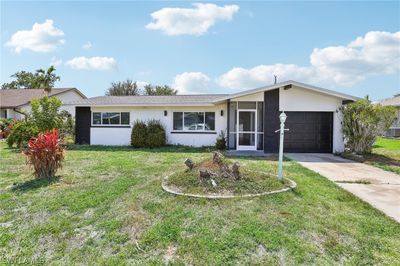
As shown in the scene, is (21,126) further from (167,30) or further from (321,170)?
(321,170)

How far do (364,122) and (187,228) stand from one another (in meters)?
12.0

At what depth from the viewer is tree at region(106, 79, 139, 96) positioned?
40.9 metres

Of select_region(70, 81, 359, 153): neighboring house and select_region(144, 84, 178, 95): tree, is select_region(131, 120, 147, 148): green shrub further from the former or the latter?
select_region(144, 84, 178, 95): tree

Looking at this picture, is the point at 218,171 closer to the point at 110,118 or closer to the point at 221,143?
the point at 221,143

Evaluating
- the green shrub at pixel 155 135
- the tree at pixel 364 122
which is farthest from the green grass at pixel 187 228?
the green shrub at pixel 155 135

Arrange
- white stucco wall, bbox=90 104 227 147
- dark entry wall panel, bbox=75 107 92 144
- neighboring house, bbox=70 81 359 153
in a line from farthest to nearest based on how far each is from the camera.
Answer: dark entry wall panel, bbox=75 107 92 144, white stucco wall, bbox=90 104 227 147, neighboring house, bbox=70 81 359 153

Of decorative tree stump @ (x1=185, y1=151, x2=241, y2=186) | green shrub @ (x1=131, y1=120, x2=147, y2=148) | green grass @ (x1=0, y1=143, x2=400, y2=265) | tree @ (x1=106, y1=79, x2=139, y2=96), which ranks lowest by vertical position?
green grass @ (x1=0, y1=143, x2=400, y2=265)

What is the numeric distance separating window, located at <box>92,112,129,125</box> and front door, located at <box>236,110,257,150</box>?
23.9 ft

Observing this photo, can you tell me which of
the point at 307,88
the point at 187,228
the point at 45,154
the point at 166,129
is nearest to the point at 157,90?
the point at 166,129

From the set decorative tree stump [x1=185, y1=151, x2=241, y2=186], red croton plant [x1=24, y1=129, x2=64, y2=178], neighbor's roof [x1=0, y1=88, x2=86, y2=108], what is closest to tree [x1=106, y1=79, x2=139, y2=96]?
neighbor's roof [x1=0, y1=88, x2=86, y2=108]

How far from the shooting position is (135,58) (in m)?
17.1

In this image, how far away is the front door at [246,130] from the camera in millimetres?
→ 15672

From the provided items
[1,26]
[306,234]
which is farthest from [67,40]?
[306,234]

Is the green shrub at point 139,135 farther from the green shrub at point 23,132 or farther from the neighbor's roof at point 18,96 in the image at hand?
the neighbor's roof at point 18,96
